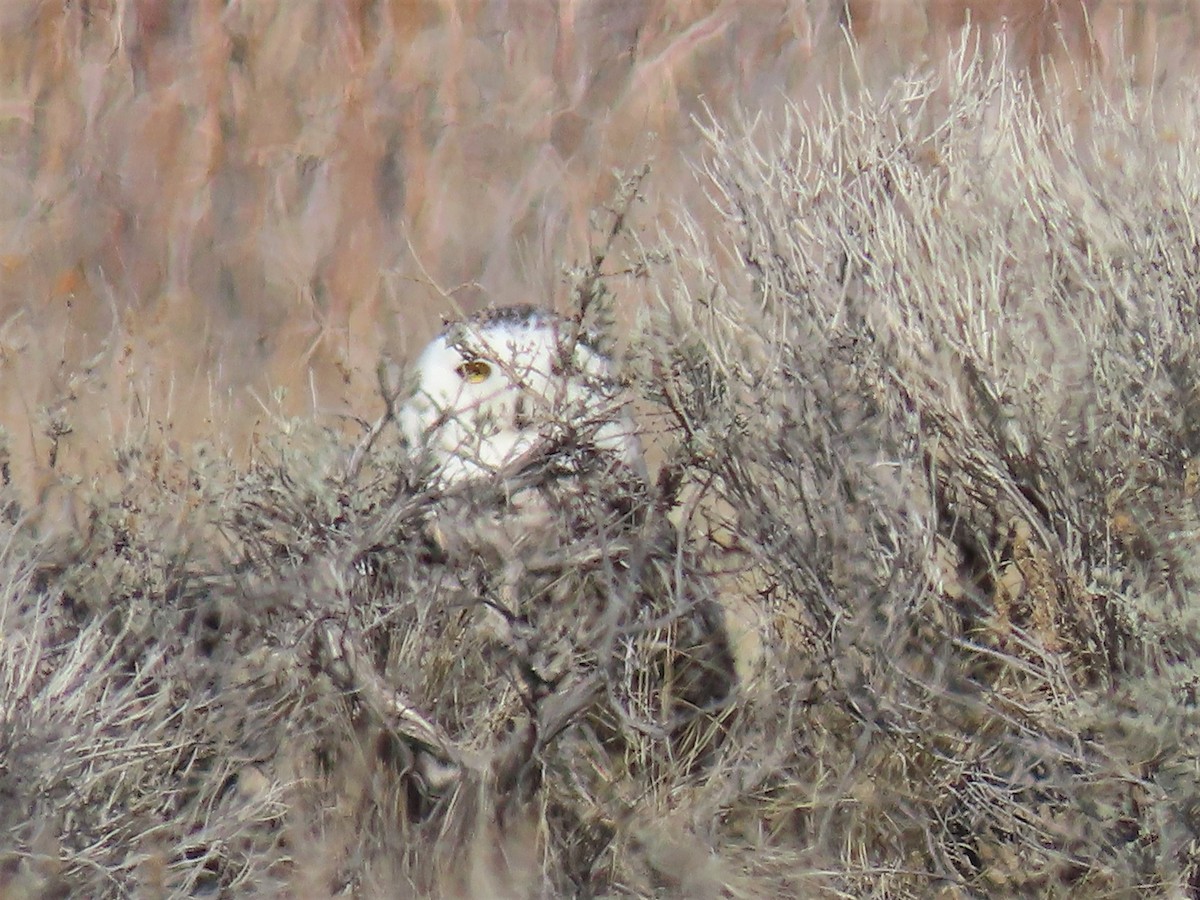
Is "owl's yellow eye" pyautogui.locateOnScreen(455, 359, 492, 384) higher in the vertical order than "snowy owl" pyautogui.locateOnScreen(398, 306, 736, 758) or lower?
higher

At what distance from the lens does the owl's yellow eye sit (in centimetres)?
447

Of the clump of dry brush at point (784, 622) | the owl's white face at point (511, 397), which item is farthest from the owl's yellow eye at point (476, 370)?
the clump of dry brush at point (784, 622)

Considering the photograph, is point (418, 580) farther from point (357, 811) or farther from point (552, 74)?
point (552, 74)

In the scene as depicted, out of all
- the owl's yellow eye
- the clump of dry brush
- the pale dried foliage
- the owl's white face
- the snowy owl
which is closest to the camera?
the clump of dry brush

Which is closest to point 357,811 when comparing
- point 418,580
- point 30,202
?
point 418,580

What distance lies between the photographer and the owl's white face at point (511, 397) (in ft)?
13.4

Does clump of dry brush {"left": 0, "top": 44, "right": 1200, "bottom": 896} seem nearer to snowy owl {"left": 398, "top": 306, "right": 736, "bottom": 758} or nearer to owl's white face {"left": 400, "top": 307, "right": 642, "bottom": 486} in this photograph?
snowy owl {"left": 398, "top": 306, "right": 736, "bottom": 758}

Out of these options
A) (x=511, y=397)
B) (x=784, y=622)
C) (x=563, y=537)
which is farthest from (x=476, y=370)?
(x=784, y=622)

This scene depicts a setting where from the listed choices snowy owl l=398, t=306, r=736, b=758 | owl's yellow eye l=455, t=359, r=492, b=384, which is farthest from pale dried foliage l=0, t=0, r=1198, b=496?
snowy owl l=398, t=306, r=736, b=758

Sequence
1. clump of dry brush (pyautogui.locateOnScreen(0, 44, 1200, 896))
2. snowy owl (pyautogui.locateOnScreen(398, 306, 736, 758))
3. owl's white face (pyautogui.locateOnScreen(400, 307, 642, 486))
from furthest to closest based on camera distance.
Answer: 1. owl's white face (pyautogui.locateOnScreen(400, 307, 642, 486))
2. snowy owl (pyautogui.locateOnScreen(398, 306, 736, 758))
3. clump of dry brush (pyautogui.locateOnScreen(0, 44, 1200, 896))

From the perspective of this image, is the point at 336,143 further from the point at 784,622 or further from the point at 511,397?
the point at 784,622

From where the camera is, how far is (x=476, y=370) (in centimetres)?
451

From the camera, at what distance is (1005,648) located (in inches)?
161

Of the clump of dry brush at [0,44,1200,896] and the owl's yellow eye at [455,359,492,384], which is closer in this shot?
the clump of dry brush at [0,44,1200,896]
